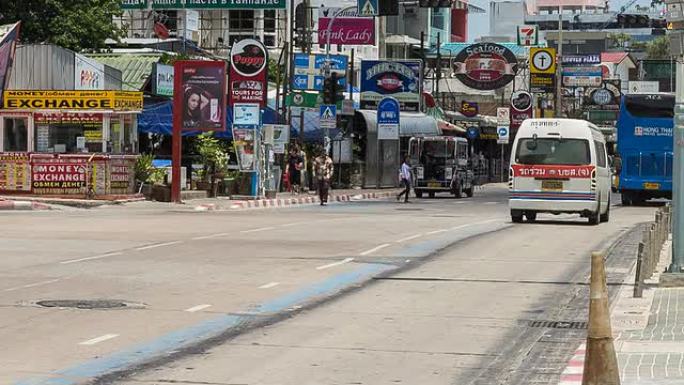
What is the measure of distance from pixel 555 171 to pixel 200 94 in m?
13.8

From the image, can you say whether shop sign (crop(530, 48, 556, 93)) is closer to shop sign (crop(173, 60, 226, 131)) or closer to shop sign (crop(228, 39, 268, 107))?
shop sign (crop(228, 39, 268, 107))

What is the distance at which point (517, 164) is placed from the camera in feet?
117

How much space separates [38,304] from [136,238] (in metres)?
11.1

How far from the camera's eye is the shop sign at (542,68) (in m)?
85.5

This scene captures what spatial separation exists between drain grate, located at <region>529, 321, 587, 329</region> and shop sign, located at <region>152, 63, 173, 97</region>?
37.8 metres

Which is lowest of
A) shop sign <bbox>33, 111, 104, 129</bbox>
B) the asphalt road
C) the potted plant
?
the asphalt road

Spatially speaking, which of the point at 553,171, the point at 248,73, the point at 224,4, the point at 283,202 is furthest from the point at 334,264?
the point at 224,4

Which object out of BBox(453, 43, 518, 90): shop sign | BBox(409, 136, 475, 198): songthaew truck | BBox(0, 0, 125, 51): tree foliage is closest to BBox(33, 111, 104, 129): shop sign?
BBox(409, 136, 475, 198): songthaew truck

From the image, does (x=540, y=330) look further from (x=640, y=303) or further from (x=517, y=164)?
(x=517, y=164)

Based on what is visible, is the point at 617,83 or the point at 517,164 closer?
the point at 517,164

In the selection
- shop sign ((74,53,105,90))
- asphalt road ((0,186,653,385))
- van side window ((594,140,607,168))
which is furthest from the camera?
shop sign ((74,53,105,90))

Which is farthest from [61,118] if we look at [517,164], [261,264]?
[261,264]

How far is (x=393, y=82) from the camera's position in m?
72.8

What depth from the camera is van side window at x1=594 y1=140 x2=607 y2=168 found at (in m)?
36.9
